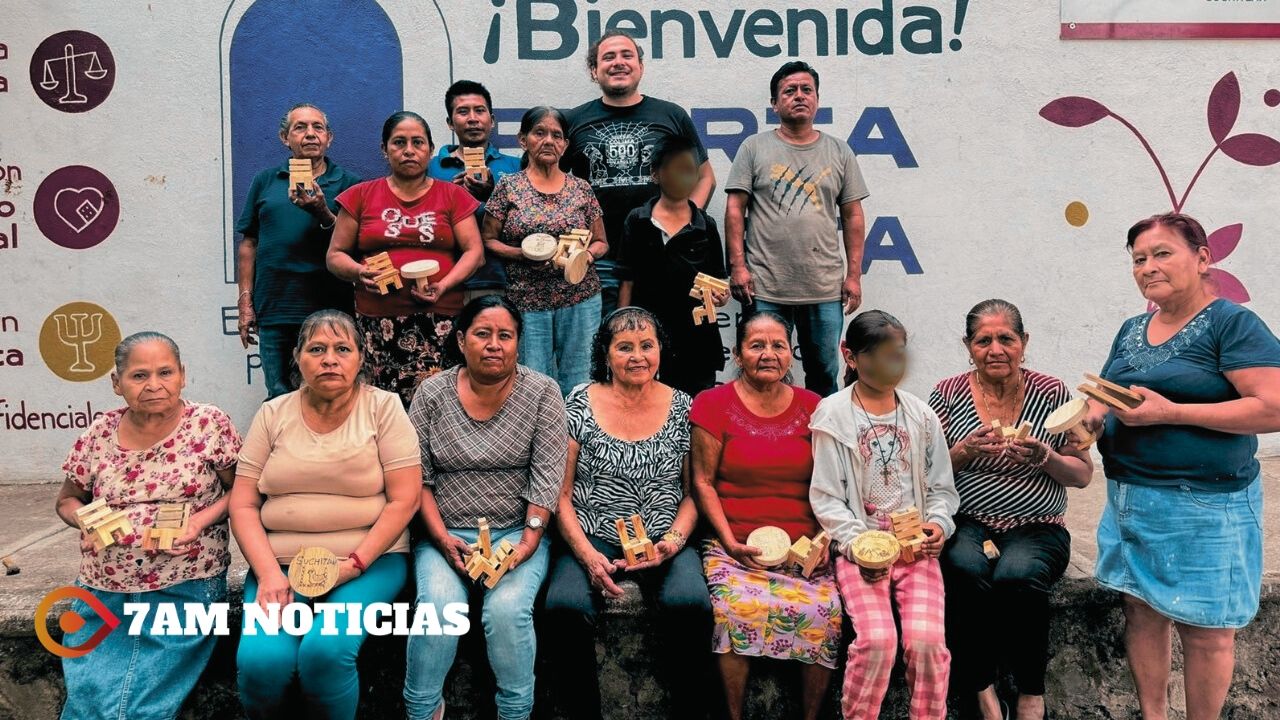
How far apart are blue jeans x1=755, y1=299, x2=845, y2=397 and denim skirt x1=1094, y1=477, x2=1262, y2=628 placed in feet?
6.08

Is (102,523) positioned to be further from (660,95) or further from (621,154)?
(660,95)

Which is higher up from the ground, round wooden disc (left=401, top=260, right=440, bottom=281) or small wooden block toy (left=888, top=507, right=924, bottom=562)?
round wooden disc (left=401, top=260, right=440, bottom=281)

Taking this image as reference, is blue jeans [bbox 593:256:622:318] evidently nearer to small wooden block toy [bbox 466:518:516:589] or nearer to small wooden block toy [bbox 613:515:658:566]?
small wooden block toy [bbox 613:515:658:566]

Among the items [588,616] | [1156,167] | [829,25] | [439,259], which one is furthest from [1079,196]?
[588,616]

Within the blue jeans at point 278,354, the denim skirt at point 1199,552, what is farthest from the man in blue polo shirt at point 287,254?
the denim skirt at point 1199,552

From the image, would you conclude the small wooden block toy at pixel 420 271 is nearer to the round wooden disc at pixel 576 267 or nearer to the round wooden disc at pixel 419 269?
the round wooden disc at pixel 419 269

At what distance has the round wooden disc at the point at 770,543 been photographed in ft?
11.5

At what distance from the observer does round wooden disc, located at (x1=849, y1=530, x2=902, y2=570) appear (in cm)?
337

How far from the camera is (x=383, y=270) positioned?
4.34 meters

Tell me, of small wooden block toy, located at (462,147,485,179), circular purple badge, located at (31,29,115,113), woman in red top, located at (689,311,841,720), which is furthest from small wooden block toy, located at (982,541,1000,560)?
circular purple badge, located at (31,29,115,113)

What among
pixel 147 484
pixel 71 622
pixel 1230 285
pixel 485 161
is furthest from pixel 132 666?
pixel 1230 285

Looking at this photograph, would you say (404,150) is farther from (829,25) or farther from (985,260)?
(985,260)

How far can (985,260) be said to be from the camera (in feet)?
19.4

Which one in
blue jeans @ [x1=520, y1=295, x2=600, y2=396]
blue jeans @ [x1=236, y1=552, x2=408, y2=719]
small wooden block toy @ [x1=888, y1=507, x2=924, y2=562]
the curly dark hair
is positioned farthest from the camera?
blue jeans @ [x1=520, y1=295, x2=600, y2=396]
